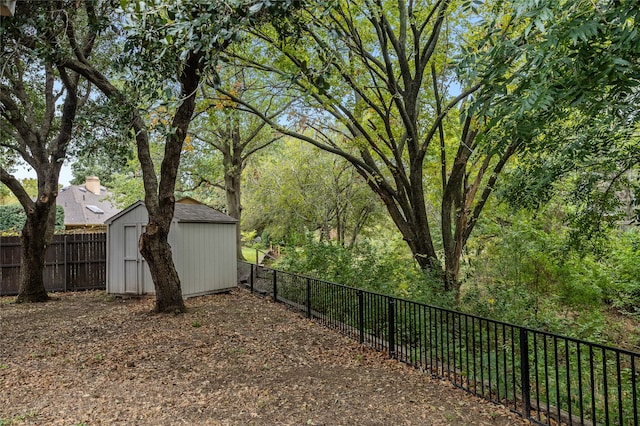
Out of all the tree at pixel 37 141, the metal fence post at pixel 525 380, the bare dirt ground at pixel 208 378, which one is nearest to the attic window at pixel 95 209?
the tree at pixel 37 141

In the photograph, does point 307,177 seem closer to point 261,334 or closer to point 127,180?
point 261,334

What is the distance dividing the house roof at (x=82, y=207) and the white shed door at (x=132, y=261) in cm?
1430

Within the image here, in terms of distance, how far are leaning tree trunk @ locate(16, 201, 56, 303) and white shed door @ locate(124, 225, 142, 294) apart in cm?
157

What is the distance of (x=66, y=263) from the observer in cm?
984

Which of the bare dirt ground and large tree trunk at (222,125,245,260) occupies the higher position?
large tree trunk at (222,125,245,260)

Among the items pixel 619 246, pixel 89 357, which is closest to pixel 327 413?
pixel 89 357

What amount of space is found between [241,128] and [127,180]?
925cm

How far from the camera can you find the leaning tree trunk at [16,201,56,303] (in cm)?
786

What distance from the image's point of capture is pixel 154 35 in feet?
12.5

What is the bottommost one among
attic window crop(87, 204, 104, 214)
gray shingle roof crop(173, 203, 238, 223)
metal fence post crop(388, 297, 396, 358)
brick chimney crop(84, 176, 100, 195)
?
metal fence post crop(388, 297, 396, 358)

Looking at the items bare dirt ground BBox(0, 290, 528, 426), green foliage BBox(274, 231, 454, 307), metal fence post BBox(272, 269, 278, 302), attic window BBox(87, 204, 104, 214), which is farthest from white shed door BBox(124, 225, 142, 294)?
attic window BBox(87, 204, 104, 214)

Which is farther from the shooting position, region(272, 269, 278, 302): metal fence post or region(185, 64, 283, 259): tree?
region(185, 64, 283, 259): tree

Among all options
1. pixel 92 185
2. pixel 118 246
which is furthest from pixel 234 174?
pixel 92 185

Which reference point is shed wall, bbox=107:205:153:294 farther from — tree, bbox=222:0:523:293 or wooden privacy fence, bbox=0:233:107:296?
tree, bbox=222:0:523:293
